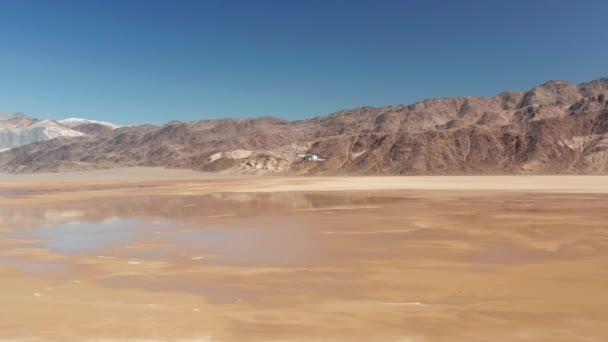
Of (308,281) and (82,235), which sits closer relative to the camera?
(308,281)

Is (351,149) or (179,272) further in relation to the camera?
(351,149)

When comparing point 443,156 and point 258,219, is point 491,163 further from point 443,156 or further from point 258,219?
point 258,219

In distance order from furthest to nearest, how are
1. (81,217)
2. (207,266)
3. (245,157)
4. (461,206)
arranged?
1. (245,157)
2. (461,206)
3. (81,217)
4. (207,266)

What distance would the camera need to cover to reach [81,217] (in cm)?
2509

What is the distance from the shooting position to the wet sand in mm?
7512

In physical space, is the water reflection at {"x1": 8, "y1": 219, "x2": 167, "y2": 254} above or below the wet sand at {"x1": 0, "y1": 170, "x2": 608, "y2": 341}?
above

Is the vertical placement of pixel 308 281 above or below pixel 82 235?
below

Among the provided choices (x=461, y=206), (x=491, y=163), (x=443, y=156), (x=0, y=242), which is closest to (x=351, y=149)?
(x=443, y=156)

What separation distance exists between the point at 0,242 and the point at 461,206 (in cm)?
2422

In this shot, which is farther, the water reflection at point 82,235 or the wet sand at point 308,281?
the water reflection at point 82,235

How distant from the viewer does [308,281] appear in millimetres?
10727

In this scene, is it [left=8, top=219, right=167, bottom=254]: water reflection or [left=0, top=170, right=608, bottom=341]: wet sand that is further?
[left=8, top=219, right=167, bottom=254]: water reflection

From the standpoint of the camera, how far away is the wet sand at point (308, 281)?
751 centimetres

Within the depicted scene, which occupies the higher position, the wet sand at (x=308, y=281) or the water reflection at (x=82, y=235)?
the water reflection at (x=82, y=235)
